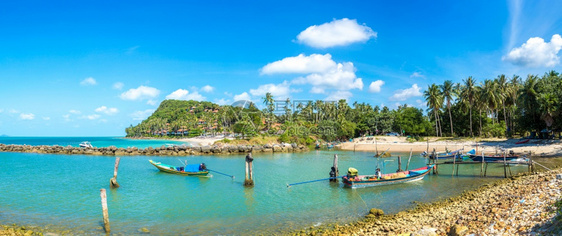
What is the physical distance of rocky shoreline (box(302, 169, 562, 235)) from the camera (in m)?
10.3

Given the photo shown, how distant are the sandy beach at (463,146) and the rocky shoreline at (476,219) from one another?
1796cm

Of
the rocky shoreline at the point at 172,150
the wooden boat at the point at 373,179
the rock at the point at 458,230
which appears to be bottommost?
the wooden boat at the point at 373,179

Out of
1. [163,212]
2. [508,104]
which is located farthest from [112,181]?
[508,104]

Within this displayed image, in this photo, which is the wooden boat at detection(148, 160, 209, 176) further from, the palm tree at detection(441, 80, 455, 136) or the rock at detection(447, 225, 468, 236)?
the palm tree at detection(441, 80, 455, 136)

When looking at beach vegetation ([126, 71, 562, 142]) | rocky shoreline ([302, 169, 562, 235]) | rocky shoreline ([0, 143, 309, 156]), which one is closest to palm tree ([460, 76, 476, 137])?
beach vegetation ([126, 71, 562, 142])

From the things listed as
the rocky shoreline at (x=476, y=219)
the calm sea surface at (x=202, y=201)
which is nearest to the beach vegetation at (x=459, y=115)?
the calm sea surface at (x=202, y=201)

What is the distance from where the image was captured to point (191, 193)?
2419 cm

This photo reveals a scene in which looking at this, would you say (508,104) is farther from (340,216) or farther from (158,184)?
(158,184)

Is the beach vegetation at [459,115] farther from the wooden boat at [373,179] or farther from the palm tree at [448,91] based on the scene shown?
the wooden boat at [373,179]

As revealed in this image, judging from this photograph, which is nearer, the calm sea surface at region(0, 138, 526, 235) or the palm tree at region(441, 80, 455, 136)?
the calm sea surface at region(0, 138, 526, 235)

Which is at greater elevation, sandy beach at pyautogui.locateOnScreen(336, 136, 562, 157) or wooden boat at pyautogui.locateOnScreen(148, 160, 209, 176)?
sandy beach at pyautogui.locateOnScreen(336, 136, 562, 157)

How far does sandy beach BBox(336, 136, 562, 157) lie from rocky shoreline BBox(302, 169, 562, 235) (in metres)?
18.0

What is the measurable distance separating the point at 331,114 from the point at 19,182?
9037 cm

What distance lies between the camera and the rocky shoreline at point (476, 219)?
10.3 metres
